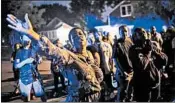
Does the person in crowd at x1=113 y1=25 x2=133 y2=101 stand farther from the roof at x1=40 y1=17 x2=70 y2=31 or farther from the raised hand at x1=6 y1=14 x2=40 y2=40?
the raised hand at x1=6 y1=14 x2=40 y2=40

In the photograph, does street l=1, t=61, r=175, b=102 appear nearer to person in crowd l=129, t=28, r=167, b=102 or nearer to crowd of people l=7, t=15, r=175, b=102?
crowd of people l=7, t=15, r=175, b=102

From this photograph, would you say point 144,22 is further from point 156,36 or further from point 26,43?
point 26,43

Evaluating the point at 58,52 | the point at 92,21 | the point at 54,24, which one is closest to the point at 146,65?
the point at 92,21

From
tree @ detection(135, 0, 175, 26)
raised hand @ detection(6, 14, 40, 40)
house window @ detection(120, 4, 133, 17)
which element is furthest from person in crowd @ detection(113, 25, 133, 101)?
raised hand @ detection(6, 14, 40, 40)

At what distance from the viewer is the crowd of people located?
2875 millimetres

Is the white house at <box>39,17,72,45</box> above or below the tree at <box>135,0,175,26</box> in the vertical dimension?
below

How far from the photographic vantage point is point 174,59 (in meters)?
2.87

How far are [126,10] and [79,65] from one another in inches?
23.8

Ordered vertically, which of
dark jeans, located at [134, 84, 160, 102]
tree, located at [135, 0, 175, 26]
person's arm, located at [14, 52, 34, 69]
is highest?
tree, located at [135, 0, 175, 26]

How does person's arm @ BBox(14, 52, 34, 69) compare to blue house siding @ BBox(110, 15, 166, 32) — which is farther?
person's arm @ BBox(14, 52, 34, 69)

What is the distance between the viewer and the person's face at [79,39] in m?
2.92

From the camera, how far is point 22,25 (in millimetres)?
2959

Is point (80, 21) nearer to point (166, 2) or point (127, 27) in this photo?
point (127, 27)

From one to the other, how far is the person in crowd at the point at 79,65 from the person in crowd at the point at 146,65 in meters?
0.31
